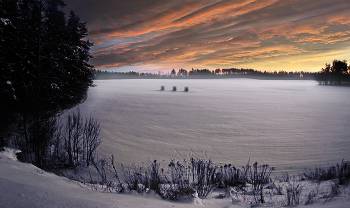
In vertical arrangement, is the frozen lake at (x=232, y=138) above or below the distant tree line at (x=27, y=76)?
below

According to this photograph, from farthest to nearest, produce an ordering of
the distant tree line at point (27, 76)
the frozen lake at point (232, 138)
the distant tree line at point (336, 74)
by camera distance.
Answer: the distant tree line at point (336, 74)
the frozen lake at point (232, 138)
the distant tree line at point (27, 76)

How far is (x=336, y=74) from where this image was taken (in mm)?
59125

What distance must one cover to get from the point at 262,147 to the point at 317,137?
4.50 m

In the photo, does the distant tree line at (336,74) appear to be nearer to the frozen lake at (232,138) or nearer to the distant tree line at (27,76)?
the frozen lake at (232,138)

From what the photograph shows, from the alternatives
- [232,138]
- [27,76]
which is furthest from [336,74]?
[27,76]

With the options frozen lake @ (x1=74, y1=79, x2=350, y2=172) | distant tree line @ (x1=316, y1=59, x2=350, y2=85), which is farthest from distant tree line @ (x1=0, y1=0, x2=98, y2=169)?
distant tree line @ (x1=316, y1=59, x2=350, y2=85)

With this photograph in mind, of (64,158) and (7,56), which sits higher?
(7,56)

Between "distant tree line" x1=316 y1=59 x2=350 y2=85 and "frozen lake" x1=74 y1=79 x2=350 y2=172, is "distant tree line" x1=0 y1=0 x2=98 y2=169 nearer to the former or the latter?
"frozen lake" x1=74 y1=79 x2=350 y2=172

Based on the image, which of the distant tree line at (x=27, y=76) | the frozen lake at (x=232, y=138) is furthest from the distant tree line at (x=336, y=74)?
the distant tree line at (x=27, y=76)

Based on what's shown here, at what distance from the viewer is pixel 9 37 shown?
41.7 feet

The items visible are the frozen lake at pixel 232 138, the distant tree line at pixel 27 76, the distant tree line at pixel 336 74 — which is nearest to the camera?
the distant tree line at pixel 27 76

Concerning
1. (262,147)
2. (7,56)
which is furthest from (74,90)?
(262,147)

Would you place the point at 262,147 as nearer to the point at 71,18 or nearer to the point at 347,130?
the point at 347,130

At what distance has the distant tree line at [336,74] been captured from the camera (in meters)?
54.7
